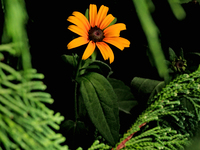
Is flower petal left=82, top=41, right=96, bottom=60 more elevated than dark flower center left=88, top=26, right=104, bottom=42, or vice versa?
dark flower center left=88, top=26, right=104, bottom=42

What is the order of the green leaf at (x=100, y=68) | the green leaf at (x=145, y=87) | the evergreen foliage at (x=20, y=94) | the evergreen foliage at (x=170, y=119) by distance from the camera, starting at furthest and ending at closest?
the green leaf at (x=145, y=87) < the green leaf at (x=100, y=68) < the evergreen foliage at (x=170, y=119) < the evergreen foliage at (x=20, y=94)

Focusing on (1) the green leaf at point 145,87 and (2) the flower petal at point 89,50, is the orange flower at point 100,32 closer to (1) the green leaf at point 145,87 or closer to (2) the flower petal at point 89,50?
(2) the flower petal at point 89,50

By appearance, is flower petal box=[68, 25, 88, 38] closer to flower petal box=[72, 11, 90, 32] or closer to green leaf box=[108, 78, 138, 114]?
flower petal box=[72, 11, 90, 32]

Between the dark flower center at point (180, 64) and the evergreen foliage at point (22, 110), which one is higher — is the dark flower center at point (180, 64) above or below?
below

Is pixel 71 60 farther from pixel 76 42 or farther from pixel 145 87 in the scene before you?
pixel 145 87

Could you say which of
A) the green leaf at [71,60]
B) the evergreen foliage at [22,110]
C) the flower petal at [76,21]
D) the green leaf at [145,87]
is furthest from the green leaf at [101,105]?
the evergreen foliage at [22,110]

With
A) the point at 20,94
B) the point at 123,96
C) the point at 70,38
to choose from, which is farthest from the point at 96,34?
the point at 20,94

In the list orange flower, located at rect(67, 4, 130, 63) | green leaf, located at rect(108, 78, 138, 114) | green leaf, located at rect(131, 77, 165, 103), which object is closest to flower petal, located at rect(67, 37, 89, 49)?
orange flower, located at rect(67, 4, 130, 63)

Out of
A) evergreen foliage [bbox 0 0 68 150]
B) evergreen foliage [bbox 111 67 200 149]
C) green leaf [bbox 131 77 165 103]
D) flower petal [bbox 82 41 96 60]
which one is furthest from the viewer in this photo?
green leaf [bbox 131 77 165 103]
